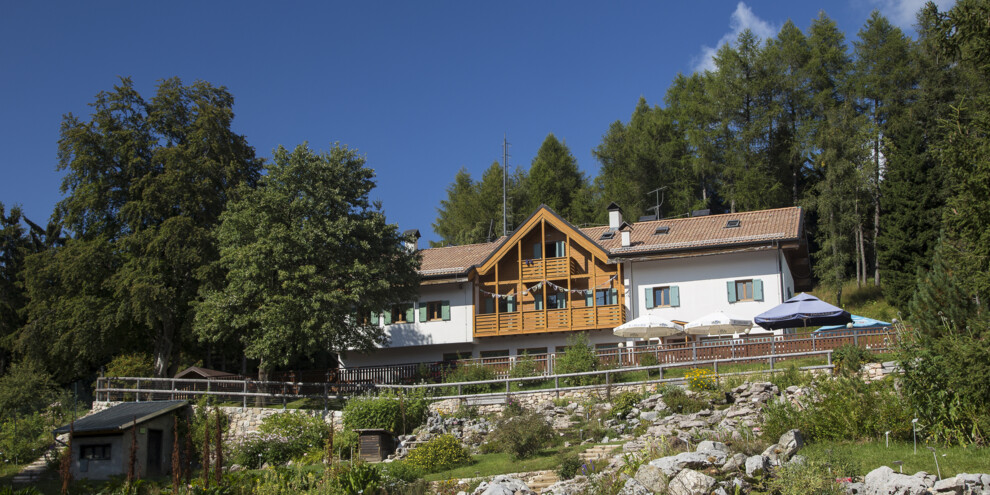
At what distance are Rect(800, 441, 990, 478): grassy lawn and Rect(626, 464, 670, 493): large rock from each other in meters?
2.99

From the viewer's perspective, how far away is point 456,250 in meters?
41.7

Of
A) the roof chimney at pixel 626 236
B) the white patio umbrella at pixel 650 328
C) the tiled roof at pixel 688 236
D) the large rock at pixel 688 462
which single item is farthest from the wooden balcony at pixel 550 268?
the large rock at pixel 688 462

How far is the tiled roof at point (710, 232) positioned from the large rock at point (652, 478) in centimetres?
1897

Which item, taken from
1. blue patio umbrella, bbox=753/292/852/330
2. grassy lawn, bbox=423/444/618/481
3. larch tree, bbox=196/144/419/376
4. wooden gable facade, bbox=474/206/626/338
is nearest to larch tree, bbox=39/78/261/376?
larch tree, bbox=196/144/419/376

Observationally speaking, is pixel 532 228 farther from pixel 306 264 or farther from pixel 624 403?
pixel 624 403

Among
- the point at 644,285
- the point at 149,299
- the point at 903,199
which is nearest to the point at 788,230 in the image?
the point at 644,285

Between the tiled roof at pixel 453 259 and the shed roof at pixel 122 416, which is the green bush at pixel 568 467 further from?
the tiled roof at pixel 453 259

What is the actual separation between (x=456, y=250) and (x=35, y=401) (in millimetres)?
19909

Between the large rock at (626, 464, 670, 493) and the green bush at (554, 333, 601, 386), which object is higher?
the green bush at (554, 333, 601, 386)

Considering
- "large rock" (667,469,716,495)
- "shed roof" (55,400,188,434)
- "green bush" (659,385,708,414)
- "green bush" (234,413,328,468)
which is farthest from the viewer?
"shed roof" (55,400,188,434)

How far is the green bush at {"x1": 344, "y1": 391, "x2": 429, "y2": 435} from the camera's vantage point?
2486 centimetres

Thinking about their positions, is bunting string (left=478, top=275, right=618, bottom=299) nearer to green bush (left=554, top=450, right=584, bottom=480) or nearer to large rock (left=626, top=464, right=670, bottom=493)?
green bush (left=554, top=450, right=584, bottom=480)

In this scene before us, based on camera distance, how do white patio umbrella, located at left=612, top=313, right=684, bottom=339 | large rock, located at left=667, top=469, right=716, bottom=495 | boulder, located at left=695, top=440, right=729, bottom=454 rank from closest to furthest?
large rock, located at left=667, top=469, right=716, bottom=495 < boulder, located at left=695, top=440, right=729, bottom=454 < white patio umbrella, located at left=612, top=313, right=684, bottom=339

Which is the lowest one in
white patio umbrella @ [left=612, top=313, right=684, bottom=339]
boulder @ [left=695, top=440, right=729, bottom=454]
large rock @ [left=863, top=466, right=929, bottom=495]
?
large rock @ [left=863, top=466, right=929, bottom=495]
